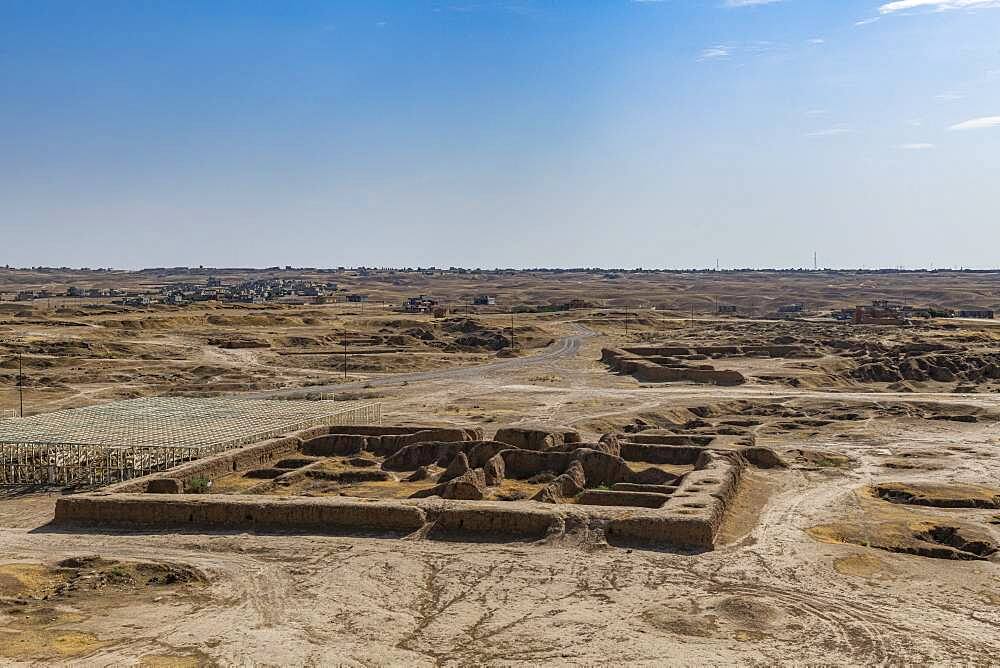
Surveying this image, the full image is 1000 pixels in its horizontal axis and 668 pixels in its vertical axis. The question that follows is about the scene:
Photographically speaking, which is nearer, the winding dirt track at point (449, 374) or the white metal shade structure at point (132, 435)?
the white metal shade structure at point (132, 435)

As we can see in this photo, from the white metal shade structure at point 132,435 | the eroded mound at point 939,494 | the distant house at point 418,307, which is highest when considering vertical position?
the distant house at point 418,307

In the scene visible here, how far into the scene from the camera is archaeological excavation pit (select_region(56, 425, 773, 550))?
28953 mm

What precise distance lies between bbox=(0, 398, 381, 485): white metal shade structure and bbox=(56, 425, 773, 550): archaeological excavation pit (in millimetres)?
1470

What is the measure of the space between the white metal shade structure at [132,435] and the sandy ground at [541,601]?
3.19m

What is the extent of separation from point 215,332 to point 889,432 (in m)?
79.7

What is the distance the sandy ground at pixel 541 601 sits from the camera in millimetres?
20547

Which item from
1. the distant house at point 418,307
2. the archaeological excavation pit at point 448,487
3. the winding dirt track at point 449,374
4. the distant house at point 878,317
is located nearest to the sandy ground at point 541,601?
the archaeological excavation pit at point 448,487

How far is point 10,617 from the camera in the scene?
22.6 meters

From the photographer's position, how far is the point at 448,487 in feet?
109

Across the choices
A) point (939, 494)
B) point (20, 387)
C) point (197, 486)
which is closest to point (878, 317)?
point (939, 494)

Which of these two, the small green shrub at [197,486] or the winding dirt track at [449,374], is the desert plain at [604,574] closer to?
the small green shrub at [197,486]

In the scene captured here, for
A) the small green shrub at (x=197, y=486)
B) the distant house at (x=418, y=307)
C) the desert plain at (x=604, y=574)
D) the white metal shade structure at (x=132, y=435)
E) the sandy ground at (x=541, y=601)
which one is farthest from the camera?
the distant house at (x=418, y=307)

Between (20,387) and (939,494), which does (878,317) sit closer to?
(939,494)

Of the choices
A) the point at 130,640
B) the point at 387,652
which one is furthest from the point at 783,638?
the point at 130,640
